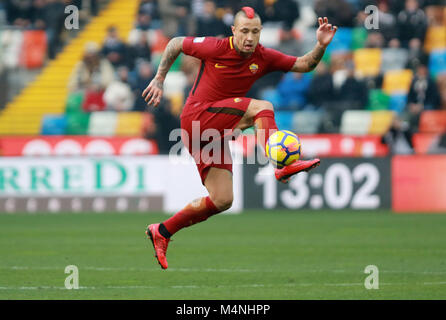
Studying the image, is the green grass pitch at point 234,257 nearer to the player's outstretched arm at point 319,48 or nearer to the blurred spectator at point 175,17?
the player's outstretched arm at point 319,48

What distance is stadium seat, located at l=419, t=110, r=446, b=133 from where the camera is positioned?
19516 mm

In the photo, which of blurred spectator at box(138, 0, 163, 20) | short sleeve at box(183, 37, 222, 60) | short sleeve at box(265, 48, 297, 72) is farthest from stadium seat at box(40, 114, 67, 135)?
short sleeve at box(265, 48, 297, 72)

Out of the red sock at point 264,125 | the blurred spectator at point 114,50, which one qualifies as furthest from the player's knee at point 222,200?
the blurred spectator at point 114,50

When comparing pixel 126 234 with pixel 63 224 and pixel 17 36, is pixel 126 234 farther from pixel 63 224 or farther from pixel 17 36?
pixel 17 36

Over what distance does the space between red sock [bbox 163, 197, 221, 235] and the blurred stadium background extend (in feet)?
16.6

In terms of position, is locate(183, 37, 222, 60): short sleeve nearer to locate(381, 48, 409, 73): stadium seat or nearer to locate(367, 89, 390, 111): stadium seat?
locate(367, 89, 390, 111): stadium seat

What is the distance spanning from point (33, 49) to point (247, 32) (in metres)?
17.5

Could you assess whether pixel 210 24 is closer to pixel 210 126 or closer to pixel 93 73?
pixel 93 73

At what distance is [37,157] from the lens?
18672 mm

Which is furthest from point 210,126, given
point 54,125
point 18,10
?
point 18,10

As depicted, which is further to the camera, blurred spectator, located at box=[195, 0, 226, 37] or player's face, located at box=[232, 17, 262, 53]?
blurred spectator, located at box=[195, 0, 226, 37]

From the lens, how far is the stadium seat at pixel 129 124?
21.2 metres

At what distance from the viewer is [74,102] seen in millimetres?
22656

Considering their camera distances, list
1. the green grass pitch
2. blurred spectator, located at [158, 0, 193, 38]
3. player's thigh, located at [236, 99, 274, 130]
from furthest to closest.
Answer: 1. blurred spectator, located at [158, 0, 193, 38]
2. player's thigh, located at [236, 99, 274, 130]
3. the green grass pitch
